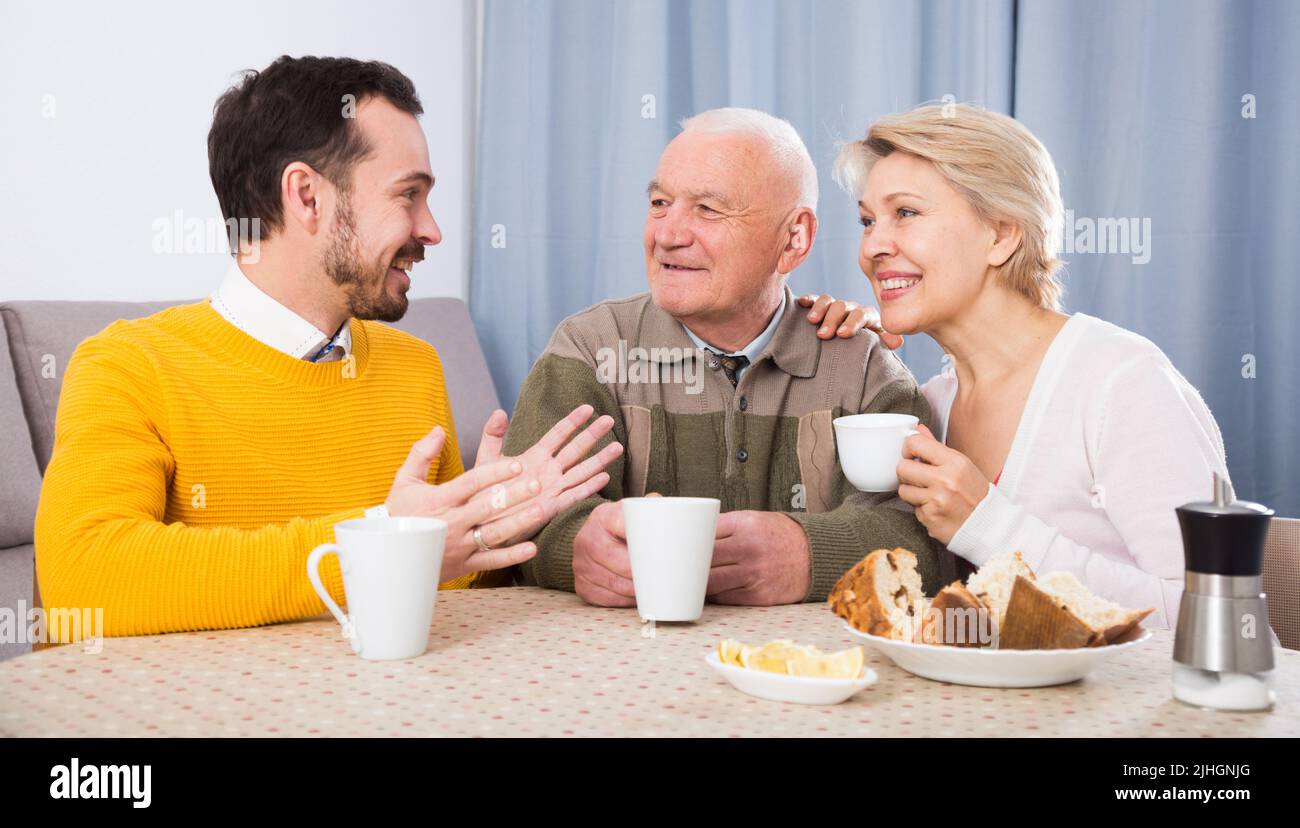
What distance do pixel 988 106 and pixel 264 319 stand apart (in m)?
1.78

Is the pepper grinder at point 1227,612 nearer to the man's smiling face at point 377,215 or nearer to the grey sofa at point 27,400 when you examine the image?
the man's smiling face at point 377,215

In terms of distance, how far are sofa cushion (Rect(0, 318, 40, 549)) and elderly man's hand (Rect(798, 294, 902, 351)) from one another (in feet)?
5.27

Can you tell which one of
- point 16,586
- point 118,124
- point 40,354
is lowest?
point 16,586

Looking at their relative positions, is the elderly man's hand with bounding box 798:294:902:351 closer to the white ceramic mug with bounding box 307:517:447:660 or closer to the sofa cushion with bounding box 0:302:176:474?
the white ceramic mug with bounding box 307:517:447:660

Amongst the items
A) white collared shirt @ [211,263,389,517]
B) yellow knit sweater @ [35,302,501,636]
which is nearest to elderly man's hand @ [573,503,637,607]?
yellow knit sweater @ [35,302,501,636]

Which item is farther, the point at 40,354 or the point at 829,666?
the point at 40,354

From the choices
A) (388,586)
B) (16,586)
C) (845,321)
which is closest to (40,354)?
(16,586)

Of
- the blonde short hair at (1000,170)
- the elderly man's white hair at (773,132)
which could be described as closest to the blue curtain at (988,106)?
the elderly man's white hair at (773,132)

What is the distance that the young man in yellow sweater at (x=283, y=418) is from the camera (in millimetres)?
1150

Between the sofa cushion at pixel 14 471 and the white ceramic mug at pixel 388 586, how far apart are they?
5.40 feet

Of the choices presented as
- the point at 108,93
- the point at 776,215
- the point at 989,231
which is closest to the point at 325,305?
the point at 776,215

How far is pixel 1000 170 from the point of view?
62.9 inches

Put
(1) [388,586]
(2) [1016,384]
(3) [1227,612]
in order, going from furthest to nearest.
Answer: (2) [1016,384] < (1) [388,586] < (3) [1227,612]

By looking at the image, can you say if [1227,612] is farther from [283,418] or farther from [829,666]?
[283,418]
